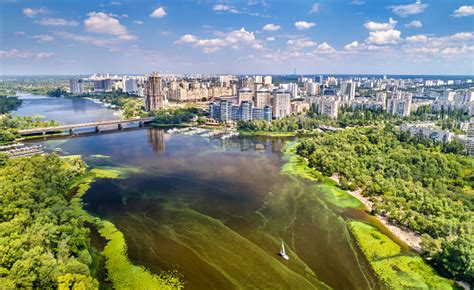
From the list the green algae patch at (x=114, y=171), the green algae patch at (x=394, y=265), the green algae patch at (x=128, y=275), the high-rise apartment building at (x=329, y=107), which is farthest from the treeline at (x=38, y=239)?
the high-rise apartment building at (x=329, y=107)

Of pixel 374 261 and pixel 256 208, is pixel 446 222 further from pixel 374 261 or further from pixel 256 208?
pixel 256 208

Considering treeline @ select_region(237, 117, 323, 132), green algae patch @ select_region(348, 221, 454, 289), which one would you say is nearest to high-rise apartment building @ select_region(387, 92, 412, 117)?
treeline @ select_region(237, 117, 323, 132)

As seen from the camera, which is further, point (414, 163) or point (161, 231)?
point (414, 163)

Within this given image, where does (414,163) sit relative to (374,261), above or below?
above

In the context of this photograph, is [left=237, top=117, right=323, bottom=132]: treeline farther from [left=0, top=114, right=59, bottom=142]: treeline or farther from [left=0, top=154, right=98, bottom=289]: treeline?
[left=0, top=154, right=98, bottom=289]: treeline

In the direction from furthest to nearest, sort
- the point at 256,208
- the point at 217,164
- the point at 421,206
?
the point at 217,164, the point at 256,208, the point at 421,206

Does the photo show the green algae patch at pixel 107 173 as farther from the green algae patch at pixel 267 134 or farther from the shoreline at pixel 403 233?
the green algae patch at pixel 267 134

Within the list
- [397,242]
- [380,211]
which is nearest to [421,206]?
[380,211]
